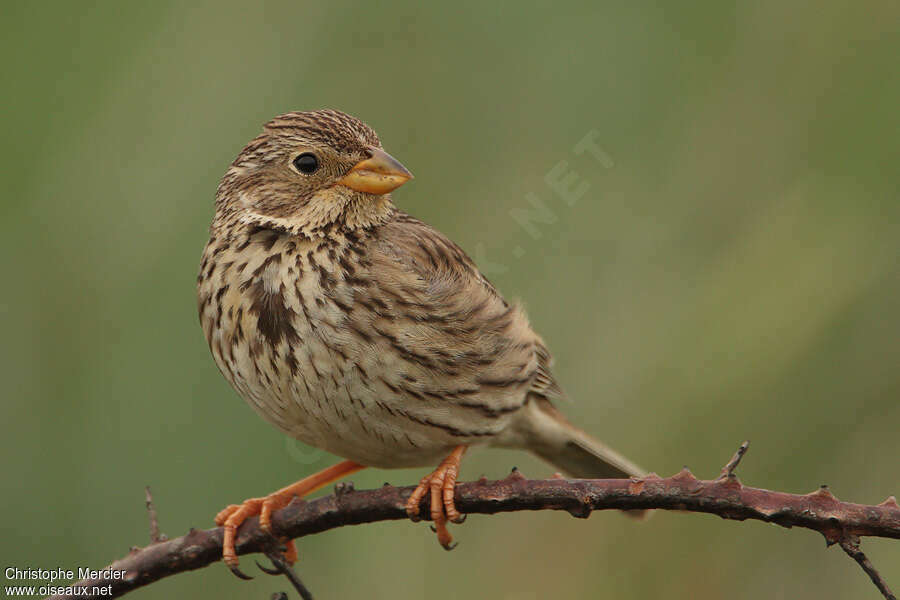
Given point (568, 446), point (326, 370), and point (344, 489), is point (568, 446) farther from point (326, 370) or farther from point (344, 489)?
point (344, 489)

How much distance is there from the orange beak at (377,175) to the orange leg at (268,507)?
1.06 metres

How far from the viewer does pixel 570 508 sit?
273 cm

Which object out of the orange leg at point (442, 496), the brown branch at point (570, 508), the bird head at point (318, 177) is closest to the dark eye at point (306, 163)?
the bird head at point (318, 177)

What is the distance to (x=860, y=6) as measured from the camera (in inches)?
174

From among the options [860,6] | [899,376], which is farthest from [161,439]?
[860,6]

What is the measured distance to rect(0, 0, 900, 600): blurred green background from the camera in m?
4.12

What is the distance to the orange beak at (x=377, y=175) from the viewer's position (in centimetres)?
381

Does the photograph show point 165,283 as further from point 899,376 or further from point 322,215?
point 899,376

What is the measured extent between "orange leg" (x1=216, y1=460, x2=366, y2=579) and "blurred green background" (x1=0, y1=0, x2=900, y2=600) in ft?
0.22

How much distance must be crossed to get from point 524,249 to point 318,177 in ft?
3.23

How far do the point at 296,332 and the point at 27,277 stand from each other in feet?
4.13

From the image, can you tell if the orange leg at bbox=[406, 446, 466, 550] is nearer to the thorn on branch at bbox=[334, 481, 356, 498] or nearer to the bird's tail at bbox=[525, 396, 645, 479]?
the thorn on branch at bbox=[334, 481, 356, 498]

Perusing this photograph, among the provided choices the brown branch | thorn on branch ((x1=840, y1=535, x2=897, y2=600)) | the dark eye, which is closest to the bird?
the dark eye

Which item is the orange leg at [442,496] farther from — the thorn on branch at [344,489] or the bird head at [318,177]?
the bird head at [318,177]
